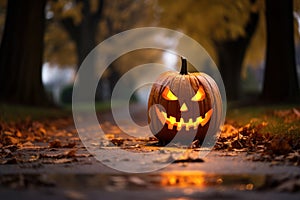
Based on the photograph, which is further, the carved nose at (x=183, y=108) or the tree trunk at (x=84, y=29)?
the tree trunk at (x=84, y=29)

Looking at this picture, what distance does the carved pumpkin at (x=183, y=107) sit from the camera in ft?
23.5

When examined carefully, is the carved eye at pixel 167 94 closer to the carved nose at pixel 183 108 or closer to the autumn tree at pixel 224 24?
the carved nose at pixel 183 108

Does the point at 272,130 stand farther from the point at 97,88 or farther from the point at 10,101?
the point at 97,88

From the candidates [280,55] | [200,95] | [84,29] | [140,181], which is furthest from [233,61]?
[140,181]

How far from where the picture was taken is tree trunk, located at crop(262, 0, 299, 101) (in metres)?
13.6

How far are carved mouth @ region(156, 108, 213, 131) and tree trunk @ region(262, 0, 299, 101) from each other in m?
6.79

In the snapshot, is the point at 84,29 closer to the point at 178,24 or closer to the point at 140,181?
the point at 178,24

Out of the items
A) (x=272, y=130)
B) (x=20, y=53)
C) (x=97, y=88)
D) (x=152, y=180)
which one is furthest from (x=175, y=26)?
(x=152, y=180)

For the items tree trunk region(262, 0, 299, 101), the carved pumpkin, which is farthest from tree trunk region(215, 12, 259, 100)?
the carved pumpkin

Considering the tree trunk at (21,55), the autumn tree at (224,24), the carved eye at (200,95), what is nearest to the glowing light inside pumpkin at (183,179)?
the carved eye at (200,95)

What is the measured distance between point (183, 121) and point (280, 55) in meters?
7.43

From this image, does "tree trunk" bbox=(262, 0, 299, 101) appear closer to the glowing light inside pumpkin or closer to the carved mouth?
the carved mouth

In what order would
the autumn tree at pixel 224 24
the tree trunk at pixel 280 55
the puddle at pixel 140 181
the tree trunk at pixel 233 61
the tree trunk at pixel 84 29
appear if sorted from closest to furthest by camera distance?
the puddle at pixel 140 181 < the tree trunk at pixel 280 55 < the autumn tree at pixel 224 24 < the tree trunk at pixel 233 61 < the tree trunk at pixel 84 29

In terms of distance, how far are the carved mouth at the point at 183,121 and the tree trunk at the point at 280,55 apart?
6.79 m
